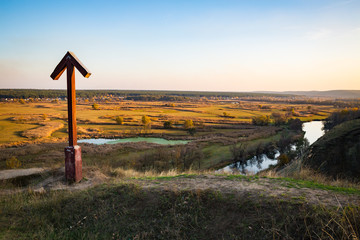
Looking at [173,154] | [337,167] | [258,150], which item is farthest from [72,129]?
[258,150]

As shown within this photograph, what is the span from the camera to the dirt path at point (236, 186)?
5468 millimetres

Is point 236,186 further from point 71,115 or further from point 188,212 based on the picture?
point 71,115

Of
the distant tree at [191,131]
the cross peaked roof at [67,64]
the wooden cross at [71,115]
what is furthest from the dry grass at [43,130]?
the wooden cross at [71,115]

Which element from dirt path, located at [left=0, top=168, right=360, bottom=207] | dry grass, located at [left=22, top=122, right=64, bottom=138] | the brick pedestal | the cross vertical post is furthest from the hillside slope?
dry grass, located at [left=22, top=122, right=64, bottom=138]

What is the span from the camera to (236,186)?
21.4 feet

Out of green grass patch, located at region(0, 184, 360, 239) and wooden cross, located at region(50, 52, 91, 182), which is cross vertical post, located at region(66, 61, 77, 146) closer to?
wooden cross, located at region(50, 52, 91, 182)

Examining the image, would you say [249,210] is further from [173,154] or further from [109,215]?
[173,154]

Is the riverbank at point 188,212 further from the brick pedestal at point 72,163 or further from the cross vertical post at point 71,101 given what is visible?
the cross vertical post at point 71,101

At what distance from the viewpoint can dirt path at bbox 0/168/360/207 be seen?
17.9ft

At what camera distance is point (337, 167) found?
32.0 ft

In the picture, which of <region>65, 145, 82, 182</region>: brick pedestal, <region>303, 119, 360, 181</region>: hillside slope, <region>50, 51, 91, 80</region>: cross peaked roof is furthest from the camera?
<region>303, 119, 360, 181</region>: hillside slope

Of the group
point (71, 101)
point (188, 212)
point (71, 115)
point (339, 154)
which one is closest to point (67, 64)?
point (71, 101)

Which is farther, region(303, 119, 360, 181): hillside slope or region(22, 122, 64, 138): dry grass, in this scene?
region(22, 122, 64, 138): dry grass

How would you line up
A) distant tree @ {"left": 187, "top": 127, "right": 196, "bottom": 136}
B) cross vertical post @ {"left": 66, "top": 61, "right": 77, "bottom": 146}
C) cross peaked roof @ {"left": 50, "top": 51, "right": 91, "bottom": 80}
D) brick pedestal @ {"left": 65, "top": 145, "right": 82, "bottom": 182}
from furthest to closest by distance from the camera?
distant tree @ {"left": 187, "top": 127, "right": 196, "bottom": 136}, cross vertical post @ {"left": 66, "top": 61, "right": 77, "bottom": 146}, brick pedestal @ {"left": 65, "top": 145, "right": 82, "bottom": 182}, cross peaked roof @ {"left": 50, "top": 51, "right": 91, "bottom": 80}
